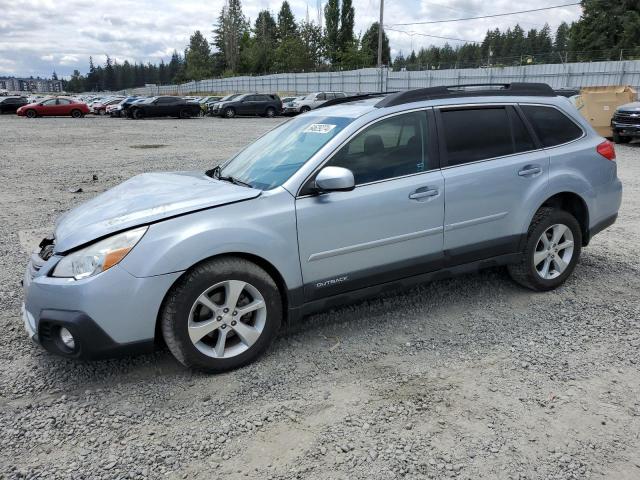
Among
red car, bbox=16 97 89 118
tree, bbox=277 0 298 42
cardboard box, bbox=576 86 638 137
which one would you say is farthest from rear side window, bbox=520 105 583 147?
tree, bbox=277 0 298 42

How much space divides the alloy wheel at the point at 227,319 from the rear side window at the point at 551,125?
283 cm

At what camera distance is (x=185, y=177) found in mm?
4297

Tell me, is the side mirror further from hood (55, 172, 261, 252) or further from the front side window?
hood (55, 172, 261, 252)

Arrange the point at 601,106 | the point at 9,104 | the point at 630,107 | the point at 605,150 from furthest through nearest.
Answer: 1. the point at 9,104
2. the point at 601,106
3. the point at 630,107
4. the point at 605,150

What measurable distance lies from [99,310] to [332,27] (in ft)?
306

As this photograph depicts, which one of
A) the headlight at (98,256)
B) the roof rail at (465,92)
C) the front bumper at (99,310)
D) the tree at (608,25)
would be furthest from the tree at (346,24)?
the front bumper at (99,310)

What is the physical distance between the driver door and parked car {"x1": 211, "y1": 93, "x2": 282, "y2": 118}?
3139cm

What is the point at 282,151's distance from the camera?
4125 millimetres

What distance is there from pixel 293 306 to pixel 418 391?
97 centimetres

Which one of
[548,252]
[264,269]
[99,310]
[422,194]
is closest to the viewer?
[99,310]

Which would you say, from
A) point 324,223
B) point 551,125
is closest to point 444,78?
point 551,125

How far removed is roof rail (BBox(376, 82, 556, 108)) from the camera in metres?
4.07

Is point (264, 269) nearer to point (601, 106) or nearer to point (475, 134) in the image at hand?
point (475, 134)

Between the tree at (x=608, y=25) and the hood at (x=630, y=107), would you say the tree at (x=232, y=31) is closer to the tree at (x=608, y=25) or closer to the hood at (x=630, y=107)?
the tree at (x=608, y=25)
